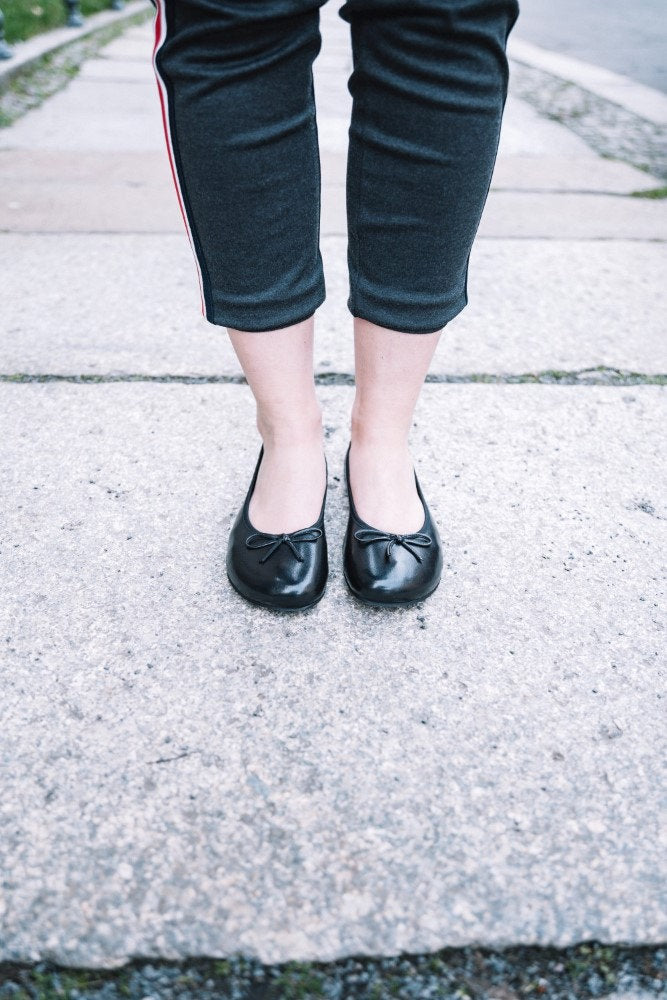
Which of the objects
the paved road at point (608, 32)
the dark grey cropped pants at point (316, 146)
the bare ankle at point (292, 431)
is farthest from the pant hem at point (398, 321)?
the paved road at point (608, 32)

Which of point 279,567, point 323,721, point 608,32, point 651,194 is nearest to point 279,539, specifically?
point 279,567

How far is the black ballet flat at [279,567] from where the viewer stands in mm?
1029

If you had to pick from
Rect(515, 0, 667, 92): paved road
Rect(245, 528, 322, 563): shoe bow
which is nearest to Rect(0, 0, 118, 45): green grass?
Rect(515, 0, 667, 92): paved road

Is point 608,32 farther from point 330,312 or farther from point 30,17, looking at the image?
point 330,312

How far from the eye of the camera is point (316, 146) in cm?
95

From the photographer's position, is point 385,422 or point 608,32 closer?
point 385,422

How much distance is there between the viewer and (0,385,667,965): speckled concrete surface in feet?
2.40

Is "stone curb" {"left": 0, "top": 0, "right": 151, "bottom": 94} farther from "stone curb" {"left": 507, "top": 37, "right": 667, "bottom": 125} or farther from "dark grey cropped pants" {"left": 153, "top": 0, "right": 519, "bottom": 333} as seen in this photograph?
"dark grey cropped pants" {"left": 153, "top": 0, "right": 519, "bottom": 333}

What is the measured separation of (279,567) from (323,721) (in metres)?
0.22

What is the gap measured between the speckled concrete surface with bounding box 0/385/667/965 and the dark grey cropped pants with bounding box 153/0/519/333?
0.38m

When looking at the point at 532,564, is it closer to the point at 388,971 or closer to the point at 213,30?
the point at 388,971

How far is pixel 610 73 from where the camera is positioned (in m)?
5.15

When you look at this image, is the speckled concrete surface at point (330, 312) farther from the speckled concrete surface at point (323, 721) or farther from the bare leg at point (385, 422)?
the bare leg at point (385, 422)

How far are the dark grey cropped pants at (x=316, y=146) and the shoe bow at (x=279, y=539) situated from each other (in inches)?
11.4
